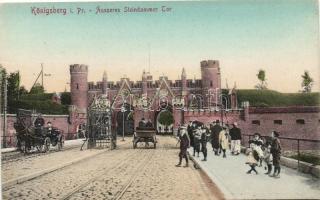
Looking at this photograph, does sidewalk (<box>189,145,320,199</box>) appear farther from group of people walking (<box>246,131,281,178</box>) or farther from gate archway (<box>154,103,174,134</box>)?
gate archway (<box>154,103,174,134</box>)

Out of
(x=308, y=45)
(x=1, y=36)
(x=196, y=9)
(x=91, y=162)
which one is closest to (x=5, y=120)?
(x=91, y=162)

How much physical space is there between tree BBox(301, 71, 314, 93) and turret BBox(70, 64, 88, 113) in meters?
5.55

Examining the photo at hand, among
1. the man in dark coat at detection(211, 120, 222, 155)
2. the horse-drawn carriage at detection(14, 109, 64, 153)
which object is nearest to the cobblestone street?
the horse-drawn carriage at detection(14, 109, 64, 153)

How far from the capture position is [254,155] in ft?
33.4

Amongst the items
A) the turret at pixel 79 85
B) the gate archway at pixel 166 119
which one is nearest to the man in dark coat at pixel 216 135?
the turret at pixel 79 85

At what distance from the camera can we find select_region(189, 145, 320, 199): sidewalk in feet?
27.3

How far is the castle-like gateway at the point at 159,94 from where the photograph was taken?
12972mm

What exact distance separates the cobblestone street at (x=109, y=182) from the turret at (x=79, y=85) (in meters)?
2.54

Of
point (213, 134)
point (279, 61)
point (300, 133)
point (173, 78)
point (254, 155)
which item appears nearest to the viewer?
point (254, 155)

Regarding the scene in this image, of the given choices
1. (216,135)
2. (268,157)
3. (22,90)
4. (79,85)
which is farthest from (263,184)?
(79,85)

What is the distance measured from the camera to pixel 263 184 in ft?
29.4

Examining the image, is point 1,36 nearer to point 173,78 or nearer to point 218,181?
point 173,78

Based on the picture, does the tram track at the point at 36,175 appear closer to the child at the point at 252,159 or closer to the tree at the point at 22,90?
the tree at the point at 22,90

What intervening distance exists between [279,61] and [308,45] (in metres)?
0.87
